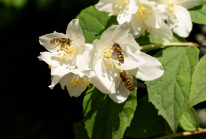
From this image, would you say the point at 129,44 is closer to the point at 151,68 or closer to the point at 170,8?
the point at 151,68

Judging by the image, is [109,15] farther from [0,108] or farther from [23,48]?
[0,108]

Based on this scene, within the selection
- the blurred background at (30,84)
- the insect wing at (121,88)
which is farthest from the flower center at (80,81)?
the blurred background at (30,84)

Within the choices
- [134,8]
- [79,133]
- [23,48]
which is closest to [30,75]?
[23,48]

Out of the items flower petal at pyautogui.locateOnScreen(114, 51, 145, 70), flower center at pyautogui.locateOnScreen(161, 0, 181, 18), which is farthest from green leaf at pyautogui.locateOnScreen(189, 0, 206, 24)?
flower petal at pyautogui.locateOnScreen(114, 51, 145, 70)

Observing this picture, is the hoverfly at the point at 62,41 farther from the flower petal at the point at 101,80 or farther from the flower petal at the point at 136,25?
the flower petal at the point at 136,25

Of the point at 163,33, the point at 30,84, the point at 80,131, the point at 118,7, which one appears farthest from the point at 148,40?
the point at 30,84
